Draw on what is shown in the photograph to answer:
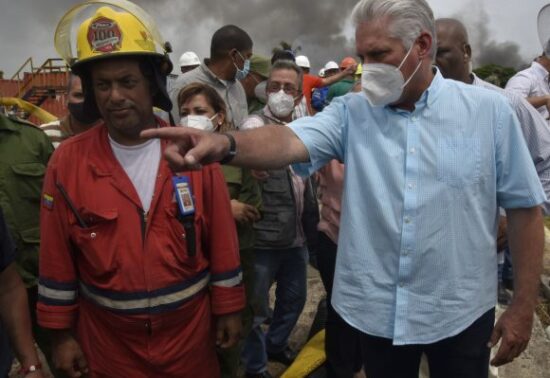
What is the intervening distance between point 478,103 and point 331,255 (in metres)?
1.41

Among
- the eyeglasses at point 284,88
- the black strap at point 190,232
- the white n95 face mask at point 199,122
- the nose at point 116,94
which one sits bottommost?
the black strap at point 190,232

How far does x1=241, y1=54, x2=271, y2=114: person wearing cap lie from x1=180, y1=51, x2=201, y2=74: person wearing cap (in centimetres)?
488

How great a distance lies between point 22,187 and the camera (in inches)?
92.6

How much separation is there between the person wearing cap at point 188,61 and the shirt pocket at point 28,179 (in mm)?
6950

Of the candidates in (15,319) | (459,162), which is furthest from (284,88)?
(15,319)

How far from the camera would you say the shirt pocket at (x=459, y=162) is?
62.9 inches

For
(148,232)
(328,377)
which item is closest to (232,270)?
(148,232)

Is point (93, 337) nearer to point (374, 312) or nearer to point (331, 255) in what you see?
point (374, 312)

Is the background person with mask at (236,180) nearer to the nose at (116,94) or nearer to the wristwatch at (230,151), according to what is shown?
the nose at (116,94)

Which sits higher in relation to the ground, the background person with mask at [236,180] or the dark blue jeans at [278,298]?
the background person with mask at [236,180]

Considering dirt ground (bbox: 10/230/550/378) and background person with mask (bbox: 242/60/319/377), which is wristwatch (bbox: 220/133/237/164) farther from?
dirt ground (bbox: 10/230/550/378)

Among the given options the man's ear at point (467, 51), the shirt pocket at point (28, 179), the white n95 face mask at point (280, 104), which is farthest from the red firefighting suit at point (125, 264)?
the man's ear at point (467, 51)

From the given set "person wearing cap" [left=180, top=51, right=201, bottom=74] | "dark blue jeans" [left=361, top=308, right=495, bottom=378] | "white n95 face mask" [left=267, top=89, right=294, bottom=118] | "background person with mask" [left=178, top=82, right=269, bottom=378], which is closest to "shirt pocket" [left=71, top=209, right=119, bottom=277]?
"background person with mask" [left=178, top=82, right=269, bottom=378]

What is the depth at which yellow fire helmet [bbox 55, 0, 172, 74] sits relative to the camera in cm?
177
